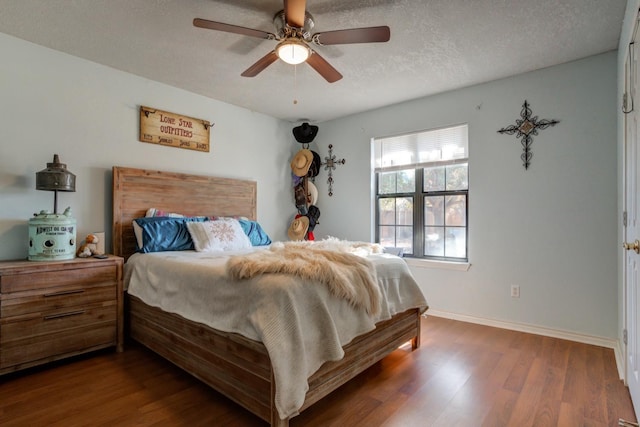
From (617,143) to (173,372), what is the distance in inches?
155

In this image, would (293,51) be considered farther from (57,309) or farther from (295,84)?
(57,309)

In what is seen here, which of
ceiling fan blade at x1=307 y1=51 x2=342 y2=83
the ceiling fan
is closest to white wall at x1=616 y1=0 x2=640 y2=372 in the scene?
the ceiling fan

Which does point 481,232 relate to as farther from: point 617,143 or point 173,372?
point 173,372

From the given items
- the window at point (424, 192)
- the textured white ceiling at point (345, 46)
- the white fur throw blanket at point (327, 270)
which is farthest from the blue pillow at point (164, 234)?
the window at point (424, 192)

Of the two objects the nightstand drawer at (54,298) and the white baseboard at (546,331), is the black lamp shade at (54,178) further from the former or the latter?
the white baseboard at (546,331)

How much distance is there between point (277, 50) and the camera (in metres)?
2.17

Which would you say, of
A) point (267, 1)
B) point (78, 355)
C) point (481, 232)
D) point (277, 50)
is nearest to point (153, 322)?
point (78, 355)

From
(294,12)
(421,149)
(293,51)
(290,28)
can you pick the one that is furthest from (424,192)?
(294,12)

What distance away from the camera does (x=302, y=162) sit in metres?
4.51

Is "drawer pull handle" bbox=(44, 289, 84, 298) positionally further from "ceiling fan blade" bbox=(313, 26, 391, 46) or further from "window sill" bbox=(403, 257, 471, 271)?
"window sill" bbox=(403, 257, 471, 271)

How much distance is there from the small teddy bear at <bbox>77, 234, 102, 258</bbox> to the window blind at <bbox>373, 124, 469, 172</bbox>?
320cm

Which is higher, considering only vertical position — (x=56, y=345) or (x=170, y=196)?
(x=170, y=196)

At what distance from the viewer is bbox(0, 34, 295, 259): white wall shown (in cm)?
253

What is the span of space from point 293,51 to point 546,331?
3279 millimetres
